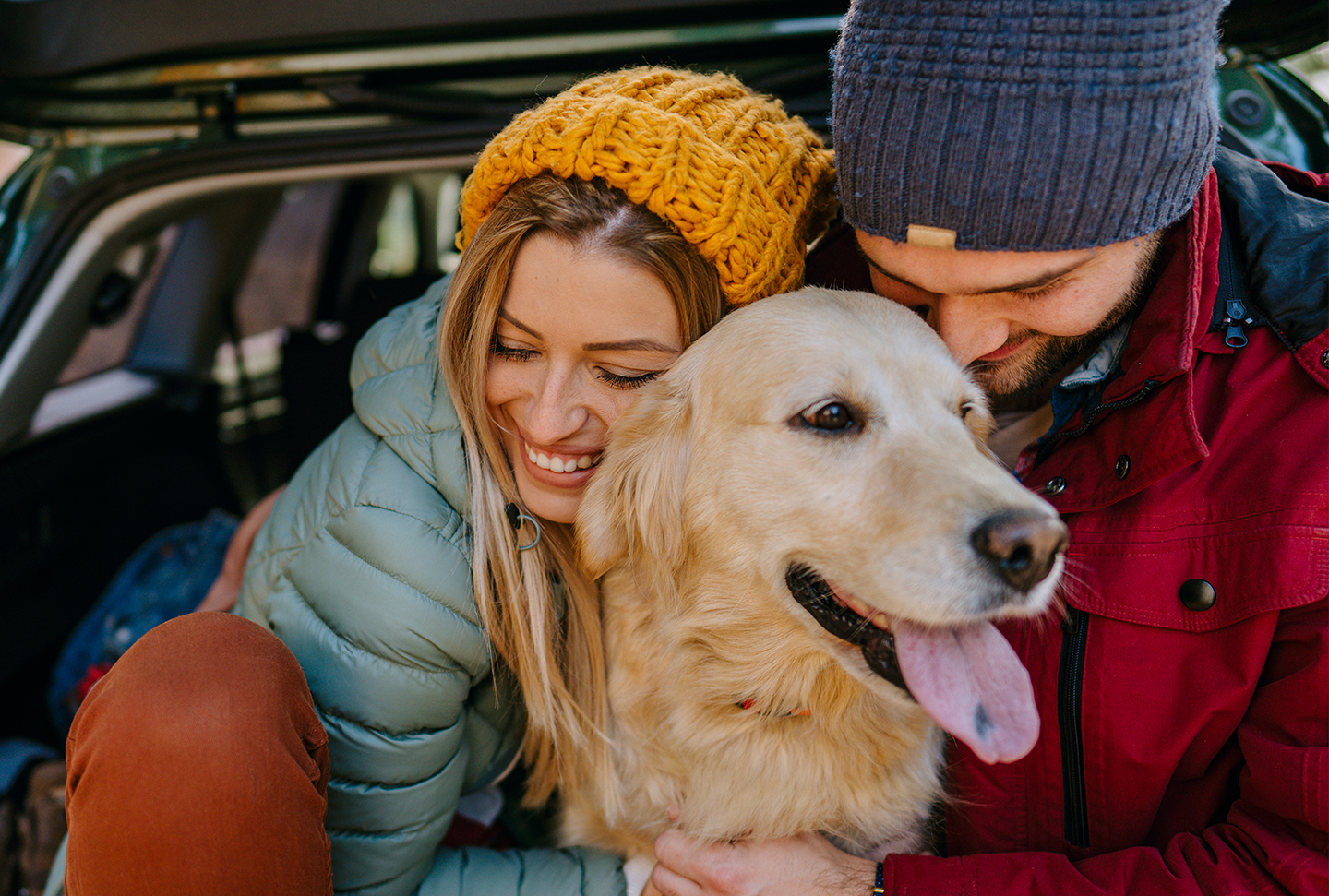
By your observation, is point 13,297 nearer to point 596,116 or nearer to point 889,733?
point 596,116

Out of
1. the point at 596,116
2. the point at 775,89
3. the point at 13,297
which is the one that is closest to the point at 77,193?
the point at 13,297

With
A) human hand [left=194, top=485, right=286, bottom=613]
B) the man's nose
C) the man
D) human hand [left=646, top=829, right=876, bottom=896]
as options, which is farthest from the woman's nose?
human hand [left=194, top=485, right=286, bottom=613]

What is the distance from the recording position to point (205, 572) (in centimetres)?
274

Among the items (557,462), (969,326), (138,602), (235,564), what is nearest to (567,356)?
(557,462)

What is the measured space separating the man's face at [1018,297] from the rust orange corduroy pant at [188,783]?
129 centimetres

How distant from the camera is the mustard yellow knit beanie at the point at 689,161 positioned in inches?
57.6

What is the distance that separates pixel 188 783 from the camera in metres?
1.20

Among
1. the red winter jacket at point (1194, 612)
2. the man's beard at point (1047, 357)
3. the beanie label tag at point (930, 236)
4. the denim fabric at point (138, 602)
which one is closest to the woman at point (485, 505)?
the beanie label tag at point (930, 236)

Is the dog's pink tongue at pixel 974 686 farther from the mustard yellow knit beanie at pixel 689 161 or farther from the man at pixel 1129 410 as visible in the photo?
the mustard yellow knit beanie at pixel 689 161

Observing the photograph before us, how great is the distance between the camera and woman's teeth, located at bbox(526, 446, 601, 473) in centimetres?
173

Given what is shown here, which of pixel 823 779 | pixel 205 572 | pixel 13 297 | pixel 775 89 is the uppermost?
pixel 775 89

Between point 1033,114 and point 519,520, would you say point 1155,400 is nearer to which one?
point 1033,114

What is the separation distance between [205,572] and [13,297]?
1002 millimetres

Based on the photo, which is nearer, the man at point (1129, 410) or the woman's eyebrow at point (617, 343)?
the man at point (1129, 410)
